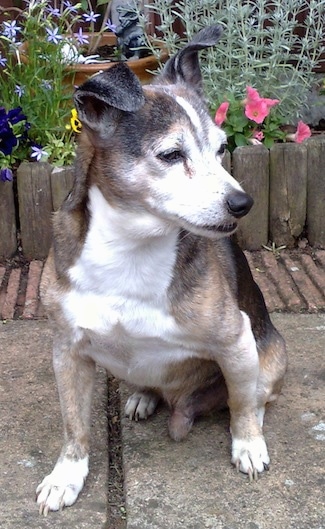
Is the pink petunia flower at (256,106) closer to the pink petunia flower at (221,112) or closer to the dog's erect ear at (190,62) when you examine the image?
the pink petunia flower at (221,112)

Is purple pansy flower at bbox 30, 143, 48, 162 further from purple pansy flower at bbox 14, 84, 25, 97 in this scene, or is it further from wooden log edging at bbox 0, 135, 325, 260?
purple pansy flower at bbox 14, 84, 25, 97


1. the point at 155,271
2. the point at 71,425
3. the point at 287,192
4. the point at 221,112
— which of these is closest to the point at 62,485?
the point at 71,425

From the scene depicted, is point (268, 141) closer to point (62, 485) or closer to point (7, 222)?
point (7, 222)

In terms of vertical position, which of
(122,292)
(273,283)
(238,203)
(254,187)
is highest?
(238,203)

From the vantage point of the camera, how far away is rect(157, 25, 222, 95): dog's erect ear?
2853mm

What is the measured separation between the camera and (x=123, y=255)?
8.75 ft

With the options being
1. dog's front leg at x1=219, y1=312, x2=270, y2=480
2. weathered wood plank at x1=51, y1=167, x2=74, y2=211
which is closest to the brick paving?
weathered wood plank at x1=51, y1=167, x2=74, y2=211

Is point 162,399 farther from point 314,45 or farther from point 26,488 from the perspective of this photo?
point 314,45

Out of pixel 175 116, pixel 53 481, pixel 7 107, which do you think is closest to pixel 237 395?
pixel 53 481

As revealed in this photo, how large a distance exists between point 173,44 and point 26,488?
3.35 meters

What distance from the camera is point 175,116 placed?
2.53m

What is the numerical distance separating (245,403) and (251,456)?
189 mm

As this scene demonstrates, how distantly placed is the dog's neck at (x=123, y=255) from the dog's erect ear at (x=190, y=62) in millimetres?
544

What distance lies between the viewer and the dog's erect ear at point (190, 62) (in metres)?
2.85
